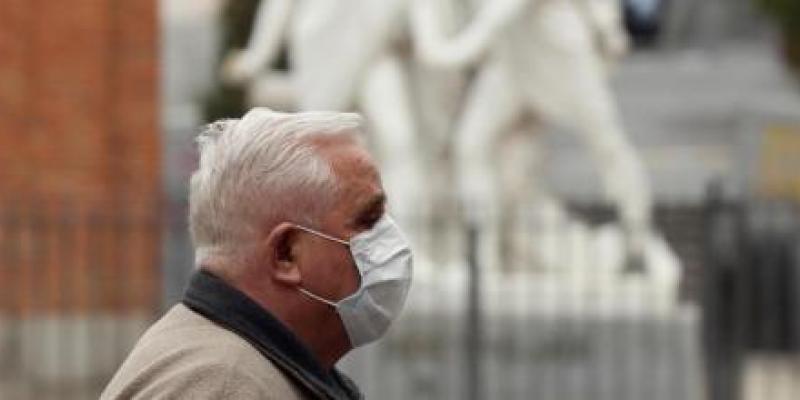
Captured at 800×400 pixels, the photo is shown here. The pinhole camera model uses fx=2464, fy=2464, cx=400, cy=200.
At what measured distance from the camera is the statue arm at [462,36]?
1262 centimetres

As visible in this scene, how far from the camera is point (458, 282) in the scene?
515 inches

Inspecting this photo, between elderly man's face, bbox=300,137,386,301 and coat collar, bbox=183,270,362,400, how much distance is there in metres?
0.07

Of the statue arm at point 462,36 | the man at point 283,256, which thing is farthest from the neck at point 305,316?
the statue arm at point 462,36

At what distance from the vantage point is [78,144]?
14.2 meters

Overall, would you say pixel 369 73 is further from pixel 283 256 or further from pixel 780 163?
pixel 780 163

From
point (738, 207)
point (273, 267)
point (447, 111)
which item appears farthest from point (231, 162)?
point (447, 111)

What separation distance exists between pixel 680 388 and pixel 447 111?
2352 mm

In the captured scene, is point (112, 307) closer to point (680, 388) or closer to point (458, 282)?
point (458, 282)

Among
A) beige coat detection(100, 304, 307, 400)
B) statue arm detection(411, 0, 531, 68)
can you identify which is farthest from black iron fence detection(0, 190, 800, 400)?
beige coat detection(100, 304, 307, 400)

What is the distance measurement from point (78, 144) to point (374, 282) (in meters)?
11.2

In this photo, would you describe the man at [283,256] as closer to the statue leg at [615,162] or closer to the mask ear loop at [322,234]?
the mask ear loop at [322,234]

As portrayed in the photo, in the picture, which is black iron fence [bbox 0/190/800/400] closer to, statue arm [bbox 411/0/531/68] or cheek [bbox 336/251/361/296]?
statue arm [bbox 411/0/531/68]

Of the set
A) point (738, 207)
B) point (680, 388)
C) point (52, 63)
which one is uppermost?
point (52, 63)

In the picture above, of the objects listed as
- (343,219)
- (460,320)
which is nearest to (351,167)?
(343,219)
